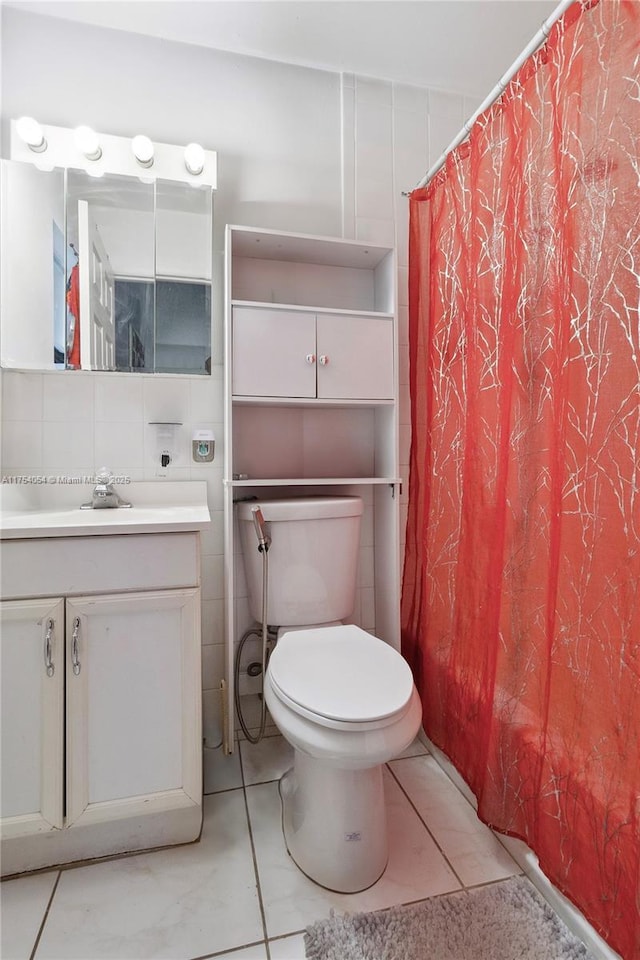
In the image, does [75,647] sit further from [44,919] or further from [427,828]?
[427,828]

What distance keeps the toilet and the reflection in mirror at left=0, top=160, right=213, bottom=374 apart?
2.19 ft

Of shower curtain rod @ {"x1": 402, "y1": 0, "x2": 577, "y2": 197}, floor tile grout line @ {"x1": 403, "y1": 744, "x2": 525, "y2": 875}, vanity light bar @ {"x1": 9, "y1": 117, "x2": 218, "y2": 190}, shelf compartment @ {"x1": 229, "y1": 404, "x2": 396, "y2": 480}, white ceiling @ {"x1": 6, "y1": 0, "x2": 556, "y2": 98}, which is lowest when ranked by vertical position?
floor tile grout line @ {"x1": 403, "y1": 744, "x2": 525, "y2": 875}

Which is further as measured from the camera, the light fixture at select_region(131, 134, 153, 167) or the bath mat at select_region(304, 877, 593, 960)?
the light fixture at select_region(131, 134, 153, 167)

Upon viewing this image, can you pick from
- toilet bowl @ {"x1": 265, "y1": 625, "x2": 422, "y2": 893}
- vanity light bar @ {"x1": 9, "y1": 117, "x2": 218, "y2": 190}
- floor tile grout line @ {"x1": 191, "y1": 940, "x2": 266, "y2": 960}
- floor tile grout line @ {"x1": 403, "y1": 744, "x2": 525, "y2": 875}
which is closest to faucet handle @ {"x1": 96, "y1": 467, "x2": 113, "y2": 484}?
toilet bowl @ {"x1": 265, "y1": 625, "x2": 422, "y2": 893}

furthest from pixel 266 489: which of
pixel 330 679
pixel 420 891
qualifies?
pixel 420 891

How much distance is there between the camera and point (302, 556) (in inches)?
60.7

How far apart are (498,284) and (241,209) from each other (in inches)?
39.4

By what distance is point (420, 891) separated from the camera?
3.60ft

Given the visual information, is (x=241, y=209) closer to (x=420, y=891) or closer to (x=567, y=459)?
(x=567, y=459)

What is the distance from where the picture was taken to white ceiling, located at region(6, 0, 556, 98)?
60.3 inches

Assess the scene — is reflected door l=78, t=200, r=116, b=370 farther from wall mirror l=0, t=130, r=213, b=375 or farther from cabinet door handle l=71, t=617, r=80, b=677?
cabinet door handle l=71, t=617, r=80, b=677

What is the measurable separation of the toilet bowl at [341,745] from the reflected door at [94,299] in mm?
1092

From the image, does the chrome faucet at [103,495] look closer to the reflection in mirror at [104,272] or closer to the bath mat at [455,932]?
the reflection in mirror at [104,272]

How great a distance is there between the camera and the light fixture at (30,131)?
58.2 inches
